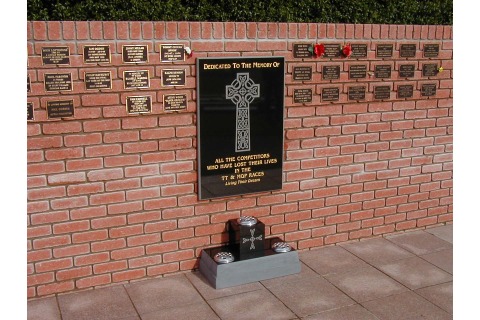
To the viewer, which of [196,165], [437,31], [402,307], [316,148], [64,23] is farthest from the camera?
[437,31]

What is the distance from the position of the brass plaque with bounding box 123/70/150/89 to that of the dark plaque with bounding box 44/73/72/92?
0.41 meters

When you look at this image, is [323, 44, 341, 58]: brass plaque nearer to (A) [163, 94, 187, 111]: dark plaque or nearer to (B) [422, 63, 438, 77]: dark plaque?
(B) [422, 63, 438, 77]: dark plaque

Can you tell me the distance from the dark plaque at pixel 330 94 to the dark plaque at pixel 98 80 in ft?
6.26

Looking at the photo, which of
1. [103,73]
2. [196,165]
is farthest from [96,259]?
[103,73]

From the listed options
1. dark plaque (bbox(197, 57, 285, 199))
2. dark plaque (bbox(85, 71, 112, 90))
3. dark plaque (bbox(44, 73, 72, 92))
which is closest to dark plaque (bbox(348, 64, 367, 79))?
dark plaque (bbox(197, 57, 285, 199))

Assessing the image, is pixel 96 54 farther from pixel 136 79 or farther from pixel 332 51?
pixel 332 51

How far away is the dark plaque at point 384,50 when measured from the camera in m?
4.95

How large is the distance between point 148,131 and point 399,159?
2.60 meters

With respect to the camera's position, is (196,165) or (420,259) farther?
(420,259)

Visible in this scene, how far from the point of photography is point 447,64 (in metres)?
5.37

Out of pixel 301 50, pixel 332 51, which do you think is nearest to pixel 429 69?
pixel 332 51

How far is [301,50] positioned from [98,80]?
1744 mm

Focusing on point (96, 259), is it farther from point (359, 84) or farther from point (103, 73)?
point (359, 84)

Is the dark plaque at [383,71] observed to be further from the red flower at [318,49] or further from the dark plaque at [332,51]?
the red flower at [318,49]
